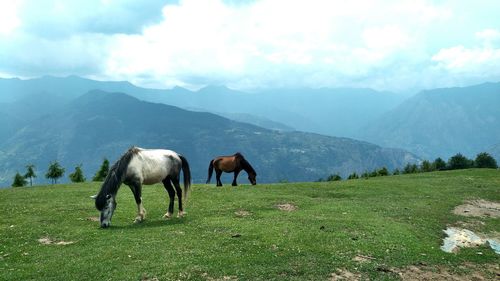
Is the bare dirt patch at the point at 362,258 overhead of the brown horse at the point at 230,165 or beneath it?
beneath

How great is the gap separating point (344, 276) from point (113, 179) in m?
11.8

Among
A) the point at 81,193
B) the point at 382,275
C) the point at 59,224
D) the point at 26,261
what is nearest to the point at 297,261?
the point at 382,275

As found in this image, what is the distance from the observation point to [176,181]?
75.2 ft

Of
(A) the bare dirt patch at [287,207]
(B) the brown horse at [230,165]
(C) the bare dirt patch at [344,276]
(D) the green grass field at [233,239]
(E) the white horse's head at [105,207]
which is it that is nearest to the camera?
(C) the bare dirt patch at [344,276]

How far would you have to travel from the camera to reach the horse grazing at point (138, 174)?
20125 mm

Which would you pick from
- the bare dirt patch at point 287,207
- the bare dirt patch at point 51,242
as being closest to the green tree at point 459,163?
the bare dirt patch at point 287,207

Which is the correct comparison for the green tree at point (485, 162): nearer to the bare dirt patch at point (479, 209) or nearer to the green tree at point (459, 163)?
the green tree at point (459, 163)

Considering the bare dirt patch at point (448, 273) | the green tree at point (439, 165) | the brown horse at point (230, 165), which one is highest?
the brown horse at point (230, 165)

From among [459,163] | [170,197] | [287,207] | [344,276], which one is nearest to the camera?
[344,276]

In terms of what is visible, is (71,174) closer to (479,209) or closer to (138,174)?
(138,174)

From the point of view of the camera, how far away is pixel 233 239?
58.5ft

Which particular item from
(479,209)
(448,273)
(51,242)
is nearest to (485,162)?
(479,209)

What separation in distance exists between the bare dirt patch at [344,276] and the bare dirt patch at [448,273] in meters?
1.72

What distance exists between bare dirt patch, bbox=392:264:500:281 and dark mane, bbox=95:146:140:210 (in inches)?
509
